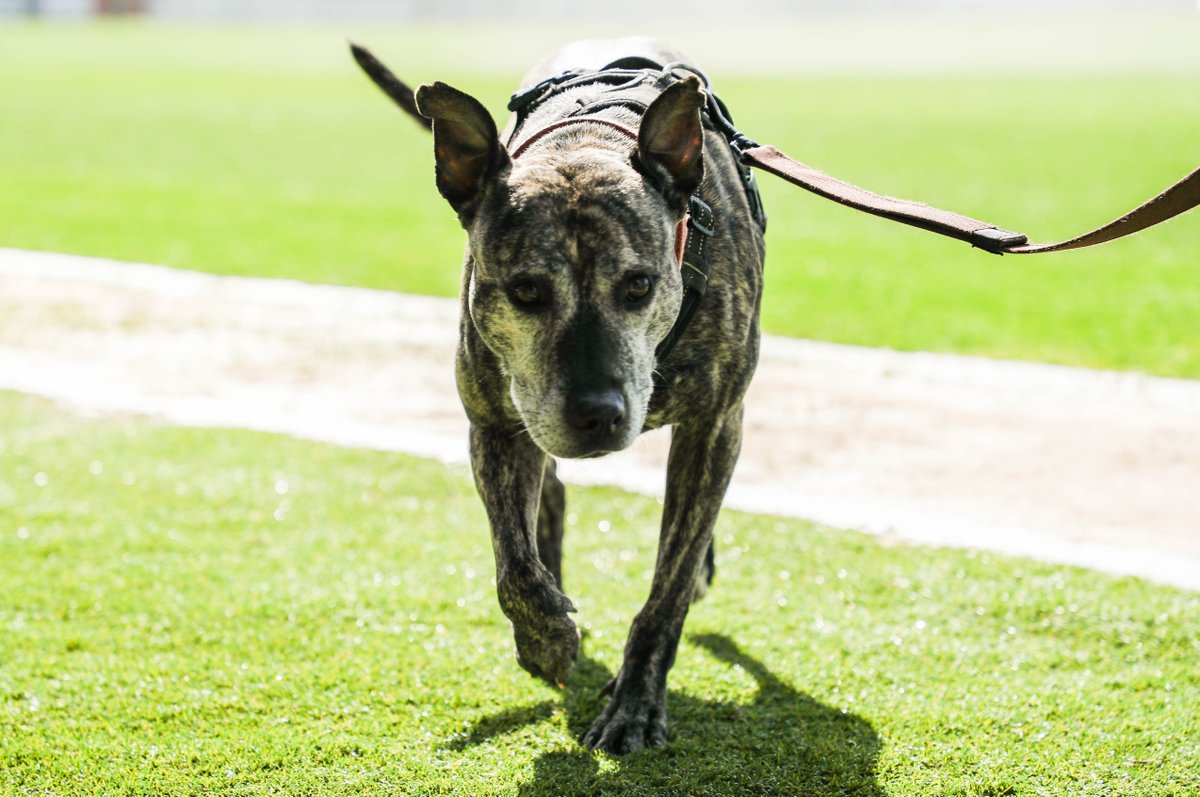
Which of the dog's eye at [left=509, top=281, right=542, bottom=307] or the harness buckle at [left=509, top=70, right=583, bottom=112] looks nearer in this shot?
the dog's eye at [left=509, top=281, right=542, bottom=307]

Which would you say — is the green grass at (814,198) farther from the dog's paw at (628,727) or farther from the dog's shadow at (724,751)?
the dog's paw at (628,727)

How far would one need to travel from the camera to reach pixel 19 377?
8.14 meters

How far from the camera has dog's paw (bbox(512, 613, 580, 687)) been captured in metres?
3.61

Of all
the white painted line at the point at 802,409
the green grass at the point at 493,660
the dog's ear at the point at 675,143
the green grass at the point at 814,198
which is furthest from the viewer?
the green grass at the point at 814,198

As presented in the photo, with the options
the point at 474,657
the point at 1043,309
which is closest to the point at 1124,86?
the point at 1043,309

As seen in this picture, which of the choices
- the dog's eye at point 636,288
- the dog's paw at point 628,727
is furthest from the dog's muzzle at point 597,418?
the dog's paw at point 628,727

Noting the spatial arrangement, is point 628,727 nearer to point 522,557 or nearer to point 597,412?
point 522,557

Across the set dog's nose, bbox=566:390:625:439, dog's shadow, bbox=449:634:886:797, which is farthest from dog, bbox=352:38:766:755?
dog's shadow, bbox=449:634:886:797

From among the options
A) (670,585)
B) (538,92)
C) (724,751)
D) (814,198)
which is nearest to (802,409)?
(538,92)

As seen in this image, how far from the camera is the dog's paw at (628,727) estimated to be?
3.79 meters

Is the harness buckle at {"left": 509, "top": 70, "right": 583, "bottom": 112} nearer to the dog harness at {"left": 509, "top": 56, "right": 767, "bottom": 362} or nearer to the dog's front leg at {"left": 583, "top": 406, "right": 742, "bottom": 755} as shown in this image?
the dog harness at {"left": 509, "top": 56, "right": 767, "bottom": 362}

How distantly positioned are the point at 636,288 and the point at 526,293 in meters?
0.28

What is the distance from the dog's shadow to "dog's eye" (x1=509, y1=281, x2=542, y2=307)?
50.7 inches

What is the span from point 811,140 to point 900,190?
4.77 meters
